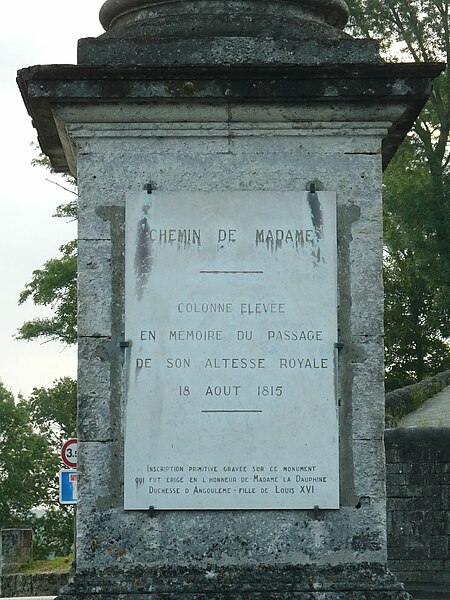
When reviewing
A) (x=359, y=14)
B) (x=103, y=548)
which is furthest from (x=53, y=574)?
(x=103, y=548)

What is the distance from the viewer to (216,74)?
5.66 meters

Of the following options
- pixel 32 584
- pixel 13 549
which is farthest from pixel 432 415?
pixel 13 549

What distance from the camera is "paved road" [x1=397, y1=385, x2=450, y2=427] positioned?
68.3ft

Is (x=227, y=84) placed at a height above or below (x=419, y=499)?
above

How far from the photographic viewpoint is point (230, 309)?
18.5ft

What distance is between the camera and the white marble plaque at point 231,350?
18.2ft

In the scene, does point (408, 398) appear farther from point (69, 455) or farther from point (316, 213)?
point (316, 213)

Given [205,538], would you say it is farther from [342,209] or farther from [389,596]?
[342,209]

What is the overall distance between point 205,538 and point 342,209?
4.75 feet

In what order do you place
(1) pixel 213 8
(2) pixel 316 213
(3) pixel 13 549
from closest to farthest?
(2) pixel 316 213, (1) pixel 213 8, (3) pixel 13 549

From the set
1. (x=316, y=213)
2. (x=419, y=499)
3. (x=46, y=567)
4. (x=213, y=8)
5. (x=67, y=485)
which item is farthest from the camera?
(x=46, y=567)

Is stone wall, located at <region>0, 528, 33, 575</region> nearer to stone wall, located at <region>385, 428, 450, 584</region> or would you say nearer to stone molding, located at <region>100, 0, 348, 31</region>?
stone wall, located at <region>385, 428, 450, 584</region>

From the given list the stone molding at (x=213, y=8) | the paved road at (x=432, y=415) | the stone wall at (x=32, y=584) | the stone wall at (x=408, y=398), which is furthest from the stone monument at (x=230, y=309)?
the stone wall at (x=32, y=584)

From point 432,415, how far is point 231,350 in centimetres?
1708
